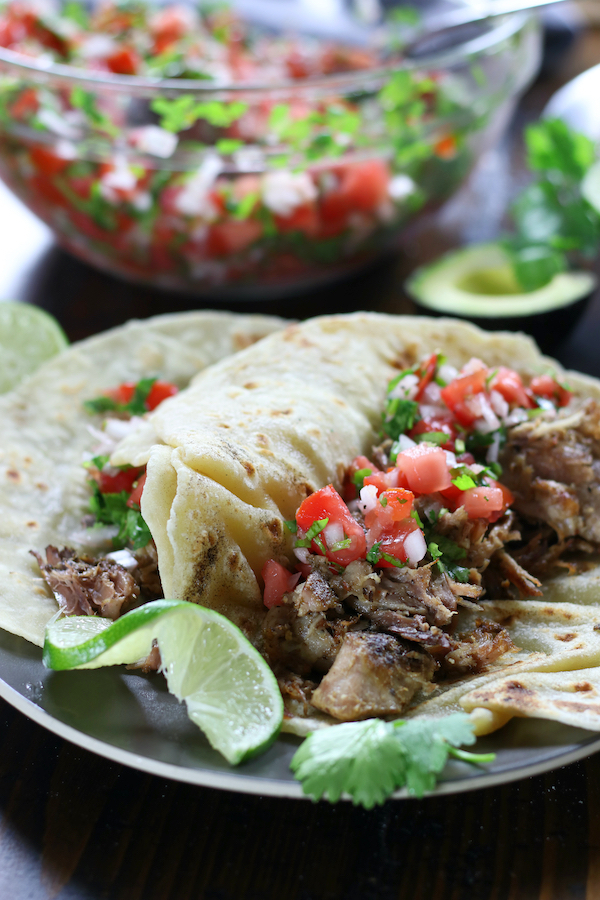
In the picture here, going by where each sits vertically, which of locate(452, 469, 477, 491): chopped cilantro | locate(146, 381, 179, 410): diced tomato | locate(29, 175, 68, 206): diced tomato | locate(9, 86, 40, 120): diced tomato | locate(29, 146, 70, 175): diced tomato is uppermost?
locate(9, 86, 40, 120): diced tomato

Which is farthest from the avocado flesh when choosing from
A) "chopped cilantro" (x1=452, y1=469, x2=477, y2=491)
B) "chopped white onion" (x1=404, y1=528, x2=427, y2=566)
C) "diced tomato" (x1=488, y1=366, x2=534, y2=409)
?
"chopped white onion" (x1=404, y1=528, x2=427, y2=566)

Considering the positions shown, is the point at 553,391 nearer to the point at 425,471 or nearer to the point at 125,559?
the point at 425,471

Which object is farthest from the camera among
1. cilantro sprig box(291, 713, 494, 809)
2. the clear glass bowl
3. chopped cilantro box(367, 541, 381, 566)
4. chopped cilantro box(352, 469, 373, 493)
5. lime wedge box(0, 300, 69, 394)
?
the clear glass bowl

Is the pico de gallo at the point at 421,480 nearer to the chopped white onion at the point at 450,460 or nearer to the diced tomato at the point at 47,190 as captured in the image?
the chopped white onion at the point at 450,460

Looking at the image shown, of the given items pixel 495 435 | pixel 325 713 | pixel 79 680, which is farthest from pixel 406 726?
pixel 495 435

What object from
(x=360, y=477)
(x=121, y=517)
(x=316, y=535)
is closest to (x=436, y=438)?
(x=360, y=477)

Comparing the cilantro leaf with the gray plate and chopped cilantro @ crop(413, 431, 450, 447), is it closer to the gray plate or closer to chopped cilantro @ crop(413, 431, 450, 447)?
chopped cilantro @ crop(413, 431, 450, 447)
